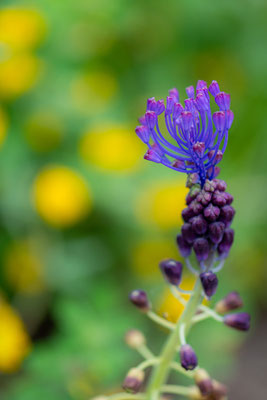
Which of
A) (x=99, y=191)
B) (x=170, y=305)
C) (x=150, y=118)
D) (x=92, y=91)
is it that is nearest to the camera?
(x=150, y=118)

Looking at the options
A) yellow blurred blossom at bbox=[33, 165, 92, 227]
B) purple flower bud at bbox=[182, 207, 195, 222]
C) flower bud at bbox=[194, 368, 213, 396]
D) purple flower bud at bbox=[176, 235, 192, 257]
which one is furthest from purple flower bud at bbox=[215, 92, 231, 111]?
yellow blurred blossom at bbox=[33, 165, 92, 227]

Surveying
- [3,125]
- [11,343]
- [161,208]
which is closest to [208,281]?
[11,343]

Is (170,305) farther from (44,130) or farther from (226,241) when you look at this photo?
(226,241)

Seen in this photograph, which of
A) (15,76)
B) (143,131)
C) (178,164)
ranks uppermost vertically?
(15,76)

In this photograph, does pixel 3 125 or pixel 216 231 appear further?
pixel 3 125

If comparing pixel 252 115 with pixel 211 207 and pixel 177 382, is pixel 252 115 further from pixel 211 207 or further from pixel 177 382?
pixel 211 207

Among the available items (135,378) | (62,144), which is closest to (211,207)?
(135,378)
